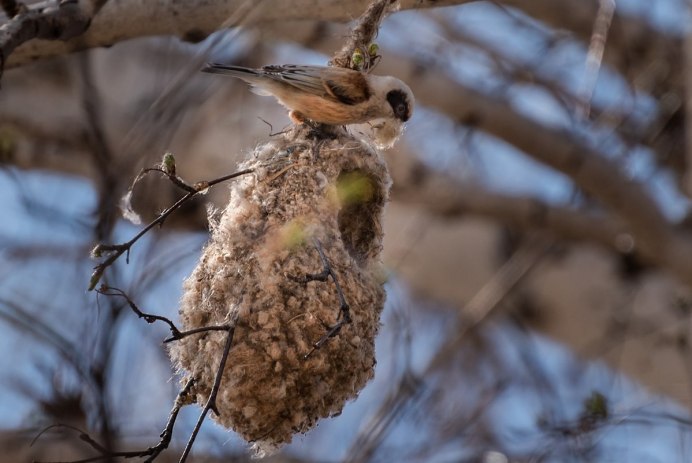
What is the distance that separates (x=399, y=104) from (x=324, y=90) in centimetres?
32

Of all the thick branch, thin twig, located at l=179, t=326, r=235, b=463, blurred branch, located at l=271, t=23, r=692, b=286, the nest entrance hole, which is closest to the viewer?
thin twig, located at l=179, t=326, r=235, b=463

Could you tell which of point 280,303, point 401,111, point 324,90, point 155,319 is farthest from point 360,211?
point 155,319

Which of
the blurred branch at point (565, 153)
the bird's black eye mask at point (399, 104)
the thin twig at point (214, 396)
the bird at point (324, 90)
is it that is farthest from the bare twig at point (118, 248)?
the blurred branch at point (565, 153)

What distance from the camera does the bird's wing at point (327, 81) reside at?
2.65 m

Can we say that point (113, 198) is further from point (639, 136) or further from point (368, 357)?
point (639, 136)

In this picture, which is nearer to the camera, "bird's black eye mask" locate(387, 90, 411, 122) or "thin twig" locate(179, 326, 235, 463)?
"thin twig" locate(179, 326, 235, 463)

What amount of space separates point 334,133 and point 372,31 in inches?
12.9

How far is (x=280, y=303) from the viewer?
2.33 m

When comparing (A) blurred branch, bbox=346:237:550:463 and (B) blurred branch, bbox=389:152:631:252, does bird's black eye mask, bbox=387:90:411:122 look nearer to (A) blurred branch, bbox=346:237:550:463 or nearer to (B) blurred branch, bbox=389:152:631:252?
(A) blurred branch, bbox=346:237:550:463

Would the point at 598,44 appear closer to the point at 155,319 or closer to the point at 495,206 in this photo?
the point at 495,206

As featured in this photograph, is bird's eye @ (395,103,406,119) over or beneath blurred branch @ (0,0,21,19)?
beneath

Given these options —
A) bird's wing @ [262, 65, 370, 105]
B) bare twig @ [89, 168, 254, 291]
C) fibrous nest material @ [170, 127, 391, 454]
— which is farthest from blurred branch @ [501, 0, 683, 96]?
bare twig @ [89, 168, 254, 291]

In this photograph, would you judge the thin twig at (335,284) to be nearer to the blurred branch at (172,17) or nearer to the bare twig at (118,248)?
the bare twig at (118,248)

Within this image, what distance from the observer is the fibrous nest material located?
229 cm
